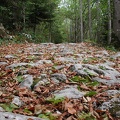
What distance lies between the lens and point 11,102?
3604mm

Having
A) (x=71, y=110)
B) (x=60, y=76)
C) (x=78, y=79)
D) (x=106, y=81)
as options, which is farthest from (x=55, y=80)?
(x=71, y=110)

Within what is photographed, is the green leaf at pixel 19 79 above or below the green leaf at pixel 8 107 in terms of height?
above

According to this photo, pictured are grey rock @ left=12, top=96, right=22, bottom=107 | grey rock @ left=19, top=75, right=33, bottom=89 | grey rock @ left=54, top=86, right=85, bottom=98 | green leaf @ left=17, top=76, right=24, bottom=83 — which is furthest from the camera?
green leaf @ left=17, top=76, right=24, bottom=83

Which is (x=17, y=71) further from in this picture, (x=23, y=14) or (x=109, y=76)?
(x=23, y=14)

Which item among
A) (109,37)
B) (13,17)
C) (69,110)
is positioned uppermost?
(13,17)

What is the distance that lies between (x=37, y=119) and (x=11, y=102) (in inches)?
29.7

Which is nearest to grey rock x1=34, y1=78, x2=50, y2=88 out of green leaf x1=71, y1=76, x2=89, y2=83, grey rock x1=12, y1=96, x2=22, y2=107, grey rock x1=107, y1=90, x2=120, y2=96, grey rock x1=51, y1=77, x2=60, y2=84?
grey rock x1=51, y1=77, x2=60, y2=84

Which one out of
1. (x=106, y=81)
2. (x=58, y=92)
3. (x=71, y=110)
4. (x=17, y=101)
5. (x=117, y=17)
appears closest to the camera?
(x=71, y=110)

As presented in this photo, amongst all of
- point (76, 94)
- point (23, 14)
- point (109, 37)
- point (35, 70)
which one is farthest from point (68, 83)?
point (23, 14)

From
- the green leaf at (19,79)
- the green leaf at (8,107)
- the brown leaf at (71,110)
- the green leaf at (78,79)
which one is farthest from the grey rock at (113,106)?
the green leaf at (19,79)

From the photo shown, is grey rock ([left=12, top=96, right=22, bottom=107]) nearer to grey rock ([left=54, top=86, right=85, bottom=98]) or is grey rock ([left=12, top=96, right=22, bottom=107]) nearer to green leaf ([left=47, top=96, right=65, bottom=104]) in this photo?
green leaf ([left=47, top=96, right=65, bottom=104])

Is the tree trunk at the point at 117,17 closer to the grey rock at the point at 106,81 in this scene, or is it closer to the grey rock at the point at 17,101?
the grey rock at the point at 106,81

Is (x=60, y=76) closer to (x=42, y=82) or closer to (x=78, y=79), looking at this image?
(x=78, y=79)

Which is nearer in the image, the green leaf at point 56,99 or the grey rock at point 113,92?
the green leaf at point 56,99
